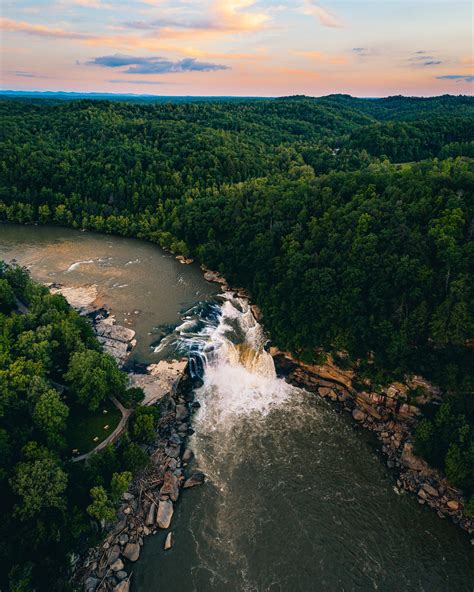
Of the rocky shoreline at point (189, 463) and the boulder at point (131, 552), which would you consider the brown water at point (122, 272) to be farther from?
the boulder at point (131, 552)

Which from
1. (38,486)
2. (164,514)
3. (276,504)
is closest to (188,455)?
(164,514)

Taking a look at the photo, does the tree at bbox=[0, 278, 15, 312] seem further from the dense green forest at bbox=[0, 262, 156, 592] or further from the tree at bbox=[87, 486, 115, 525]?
the tree at bbox=[87, 486, 115, 525]

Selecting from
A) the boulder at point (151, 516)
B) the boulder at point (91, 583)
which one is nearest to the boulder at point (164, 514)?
the boulder at point (151, 516)

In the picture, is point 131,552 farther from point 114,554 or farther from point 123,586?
point 123,586

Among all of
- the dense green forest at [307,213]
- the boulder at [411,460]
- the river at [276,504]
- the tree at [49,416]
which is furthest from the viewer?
the dense green forest at [307,213]

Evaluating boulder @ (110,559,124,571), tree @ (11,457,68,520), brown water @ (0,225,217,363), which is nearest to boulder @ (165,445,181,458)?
boulder @ (110,559,124,571)

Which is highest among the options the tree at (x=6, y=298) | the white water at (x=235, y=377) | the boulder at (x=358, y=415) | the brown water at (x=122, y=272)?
the tree at (x=6, y=298)
